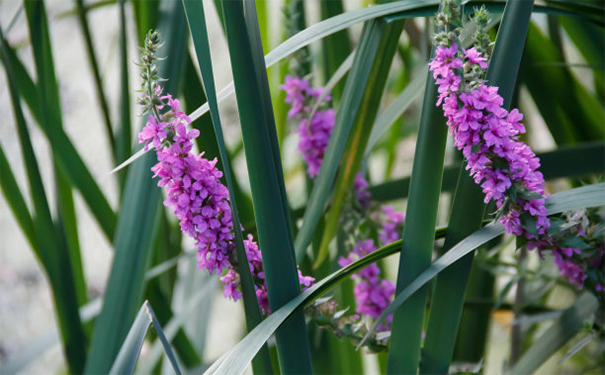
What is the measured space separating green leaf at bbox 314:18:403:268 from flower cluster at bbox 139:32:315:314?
10 centimetres

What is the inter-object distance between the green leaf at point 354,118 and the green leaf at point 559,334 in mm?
161

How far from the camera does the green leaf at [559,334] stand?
0.44 metres

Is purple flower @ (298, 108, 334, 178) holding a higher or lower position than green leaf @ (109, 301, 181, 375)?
higher

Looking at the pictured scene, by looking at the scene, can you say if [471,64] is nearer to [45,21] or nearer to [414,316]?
[414,316]

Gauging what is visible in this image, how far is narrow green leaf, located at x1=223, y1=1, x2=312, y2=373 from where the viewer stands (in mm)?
303

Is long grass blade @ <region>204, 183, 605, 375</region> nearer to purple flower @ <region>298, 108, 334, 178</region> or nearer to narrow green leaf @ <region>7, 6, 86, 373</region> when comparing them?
purple flower @ <region>298, 108, 334, 178</region>

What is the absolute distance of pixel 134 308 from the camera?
1.47ft

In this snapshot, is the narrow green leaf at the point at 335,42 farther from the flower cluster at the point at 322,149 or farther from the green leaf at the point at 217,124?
the green leaf at the point at 217,124

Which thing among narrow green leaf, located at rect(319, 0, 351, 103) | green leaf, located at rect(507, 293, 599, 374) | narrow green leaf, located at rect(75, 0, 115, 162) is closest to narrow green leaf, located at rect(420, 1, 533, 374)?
green leaf, located at rect(507, 293, 599, 374)

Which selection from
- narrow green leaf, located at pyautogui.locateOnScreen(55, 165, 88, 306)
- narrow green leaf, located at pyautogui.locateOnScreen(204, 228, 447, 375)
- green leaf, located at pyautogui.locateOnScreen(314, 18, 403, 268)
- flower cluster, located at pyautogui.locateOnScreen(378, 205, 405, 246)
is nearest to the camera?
narrow green leaf, located at pyautogui.locateOnScreen(204, 228, 447, 375)

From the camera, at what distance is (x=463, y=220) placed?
34 centimetres

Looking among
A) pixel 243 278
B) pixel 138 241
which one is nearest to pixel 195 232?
pixel 243 278

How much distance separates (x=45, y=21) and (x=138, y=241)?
206 millimetres

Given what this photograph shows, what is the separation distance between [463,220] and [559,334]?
0.53 ft
